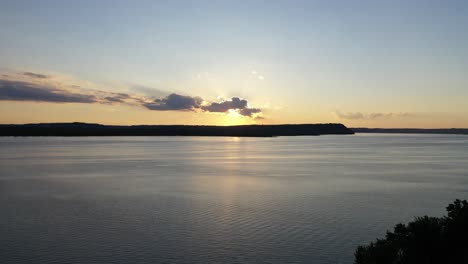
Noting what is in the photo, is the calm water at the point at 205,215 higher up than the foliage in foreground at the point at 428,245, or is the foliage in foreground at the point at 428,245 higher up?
the foliage in foreground at the point at 428,245

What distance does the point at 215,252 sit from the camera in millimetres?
20000

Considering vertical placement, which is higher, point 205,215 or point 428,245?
point 428,245

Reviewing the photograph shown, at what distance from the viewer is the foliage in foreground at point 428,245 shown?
1166 cm

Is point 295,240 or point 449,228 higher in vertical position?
point 449,228

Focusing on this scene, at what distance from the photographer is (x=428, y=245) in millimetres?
11758

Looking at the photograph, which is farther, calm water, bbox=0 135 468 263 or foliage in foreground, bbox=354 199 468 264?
calm water, bbox=0 135 468 263

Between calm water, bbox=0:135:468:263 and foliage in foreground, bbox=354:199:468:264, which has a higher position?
foliage in foreground, bbox=354:199:468:264

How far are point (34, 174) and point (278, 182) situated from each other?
3051 cm

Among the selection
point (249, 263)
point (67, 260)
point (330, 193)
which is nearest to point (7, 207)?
point (67, 260)

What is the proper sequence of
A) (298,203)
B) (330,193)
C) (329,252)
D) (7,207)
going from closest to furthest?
(329,252), (7,207), (298,203), (330,193)

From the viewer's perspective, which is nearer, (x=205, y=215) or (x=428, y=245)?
(x=428, y=245)

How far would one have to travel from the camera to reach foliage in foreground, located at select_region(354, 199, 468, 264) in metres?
11.7

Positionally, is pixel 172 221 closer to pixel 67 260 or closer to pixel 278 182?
pixel 67 260

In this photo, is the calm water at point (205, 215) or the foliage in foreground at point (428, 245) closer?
the foliage in foreground at point (428, 245)
